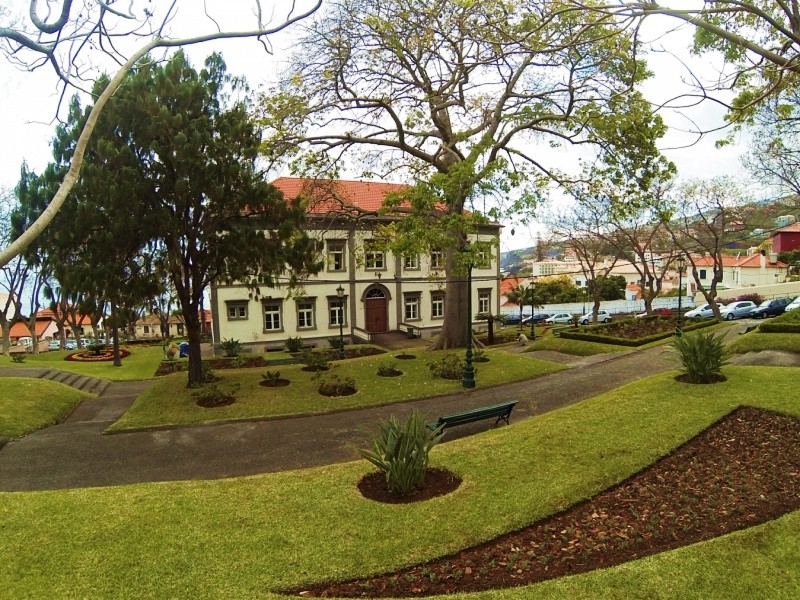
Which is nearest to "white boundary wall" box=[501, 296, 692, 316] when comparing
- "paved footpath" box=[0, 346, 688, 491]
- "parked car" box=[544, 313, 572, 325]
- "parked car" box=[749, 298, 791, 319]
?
"parked car" box=[544, 313, 572, 325]

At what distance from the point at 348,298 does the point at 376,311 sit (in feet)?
7.32

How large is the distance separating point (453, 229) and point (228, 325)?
18269mm

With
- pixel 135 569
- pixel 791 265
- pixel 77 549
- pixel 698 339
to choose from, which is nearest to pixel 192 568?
pixel 135 569

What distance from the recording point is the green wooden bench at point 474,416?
31.3 ft

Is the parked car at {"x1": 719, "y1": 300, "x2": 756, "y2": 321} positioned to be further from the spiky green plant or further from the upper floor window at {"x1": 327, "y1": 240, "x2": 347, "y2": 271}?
the spiky green plant

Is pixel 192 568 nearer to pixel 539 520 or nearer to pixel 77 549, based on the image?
pixel 77 549

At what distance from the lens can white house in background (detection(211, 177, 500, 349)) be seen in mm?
28438

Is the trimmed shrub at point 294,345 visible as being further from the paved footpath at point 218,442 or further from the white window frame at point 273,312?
the paved footpath at point 218,442

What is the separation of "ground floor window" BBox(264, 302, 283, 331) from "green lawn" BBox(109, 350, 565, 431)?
10.1 metres

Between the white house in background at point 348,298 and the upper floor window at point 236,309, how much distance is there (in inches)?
0.7

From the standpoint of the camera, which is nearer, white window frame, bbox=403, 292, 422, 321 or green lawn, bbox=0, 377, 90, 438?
green lawn, bbox=0, 377, 90, 438

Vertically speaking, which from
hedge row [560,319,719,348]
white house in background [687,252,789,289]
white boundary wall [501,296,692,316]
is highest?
white house in background [687,252,789,289]

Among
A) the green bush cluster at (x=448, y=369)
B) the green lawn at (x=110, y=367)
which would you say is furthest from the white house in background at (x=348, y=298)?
the green bush cluster at (x=448, y=369)

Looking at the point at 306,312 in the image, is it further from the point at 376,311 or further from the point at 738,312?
the point at 738,312
